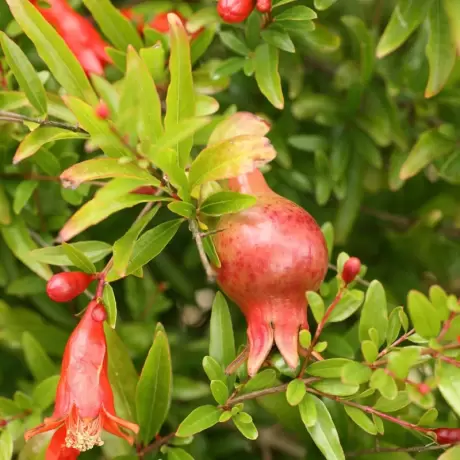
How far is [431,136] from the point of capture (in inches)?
34.5

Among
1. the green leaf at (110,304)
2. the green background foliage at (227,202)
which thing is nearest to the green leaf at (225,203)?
the green background foliage at (227,202)

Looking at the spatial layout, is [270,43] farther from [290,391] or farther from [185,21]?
[290,391]

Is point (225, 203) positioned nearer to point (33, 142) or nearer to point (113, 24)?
point (33, 142)

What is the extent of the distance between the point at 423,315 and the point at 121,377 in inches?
15.3

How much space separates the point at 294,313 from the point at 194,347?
15.3 inches

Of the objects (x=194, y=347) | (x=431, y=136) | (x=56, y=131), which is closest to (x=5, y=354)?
(x=194, y=347)

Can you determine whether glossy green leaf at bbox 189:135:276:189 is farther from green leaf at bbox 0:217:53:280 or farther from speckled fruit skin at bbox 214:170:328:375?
green leaf at bbox 0:217:53:280

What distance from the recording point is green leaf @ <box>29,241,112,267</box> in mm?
675

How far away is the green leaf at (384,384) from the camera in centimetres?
54

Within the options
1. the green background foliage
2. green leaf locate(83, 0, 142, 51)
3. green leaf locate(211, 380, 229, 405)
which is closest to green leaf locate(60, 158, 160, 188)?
the green background foliage

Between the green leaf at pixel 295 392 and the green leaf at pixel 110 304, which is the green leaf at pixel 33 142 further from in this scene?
the green leaf at pixel 295 392

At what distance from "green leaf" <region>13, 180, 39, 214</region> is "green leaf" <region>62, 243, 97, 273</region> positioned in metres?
0.18

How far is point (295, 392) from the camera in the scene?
62 centimetres

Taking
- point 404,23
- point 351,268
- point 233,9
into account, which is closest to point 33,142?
point 233,9
